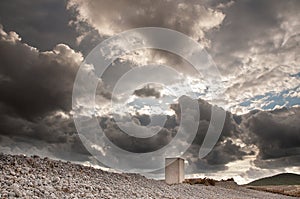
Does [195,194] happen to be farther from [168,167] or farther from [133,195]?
[133,195]

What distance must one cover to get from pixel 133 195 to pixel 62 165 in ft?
11.0

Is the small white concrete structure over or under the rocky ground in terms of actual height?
over

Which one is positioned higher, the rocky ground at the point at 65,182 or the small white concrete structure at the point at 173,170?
the small white concrete structure at the point at 173,170

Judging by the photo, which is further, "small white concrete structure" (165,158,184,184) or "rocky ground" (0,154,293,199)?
"small white concrete structure" (165,158,184,184)

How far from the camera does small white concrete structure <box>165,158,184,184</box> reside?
21.4 metres

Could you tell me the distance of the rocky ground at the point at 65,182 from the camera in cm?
1112

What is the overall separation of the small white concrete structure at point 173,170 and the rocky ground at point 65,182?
2.80m

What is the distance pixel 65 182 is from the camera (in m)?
12.9

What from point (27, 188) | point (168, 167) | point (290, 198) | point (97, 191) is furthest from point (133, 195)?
point (290, 198)

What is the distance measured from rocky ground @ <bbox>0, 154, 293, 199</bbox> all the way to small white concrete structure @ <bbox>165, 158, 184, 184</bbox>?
2.80 meters

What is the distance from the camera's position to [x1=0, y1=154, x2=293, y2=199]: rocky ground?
36.5 ft

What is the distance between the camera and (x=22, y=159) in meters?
14.7

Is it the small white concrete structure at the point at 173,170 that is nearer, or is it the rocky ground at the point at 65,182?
the rocky ground at the point at 65,182

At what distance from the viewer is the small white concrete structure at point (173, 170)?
Result: 21.4 meters
